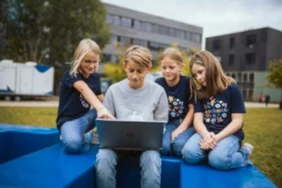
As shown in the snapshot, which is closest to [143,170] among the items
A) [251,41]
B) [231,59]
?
[251,41]

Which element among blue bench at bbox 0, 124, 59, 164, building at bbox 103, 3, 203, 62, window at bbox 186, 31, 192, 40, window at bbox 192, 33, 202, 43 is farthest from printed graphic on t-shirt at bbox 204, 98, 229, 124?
window at bbox 192, 33, 202, 43

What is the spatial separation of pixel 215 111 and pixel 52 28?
64.2ft

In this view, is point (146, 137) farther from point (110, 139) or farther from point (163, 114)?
point (163, 114)

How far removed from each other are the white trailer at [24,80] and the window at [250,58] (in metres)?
28.6

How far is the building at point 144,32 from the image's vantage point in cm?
3500

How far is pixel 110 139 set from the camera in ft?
7.29

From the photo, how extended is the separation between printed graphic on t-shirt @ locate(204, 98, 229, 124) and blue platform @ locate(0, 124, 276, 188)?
0.47 metres

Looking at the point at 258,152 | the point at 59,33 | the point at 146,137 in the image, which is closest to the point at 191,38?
the point at 59,33

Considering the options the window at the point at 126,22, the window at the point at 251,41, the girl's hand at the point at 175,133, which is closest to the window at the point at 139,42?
the window at the point at 126,22

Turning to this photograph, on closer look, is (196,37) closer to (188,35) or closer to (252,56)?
(188,35)

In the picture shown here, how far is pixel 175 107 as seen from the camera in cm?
303

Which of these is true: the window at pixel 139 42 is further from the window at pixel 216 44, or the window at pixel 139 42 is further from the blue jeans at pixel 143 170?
the blue jeans at pixel 143 170

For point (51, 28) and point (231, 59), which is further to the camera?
point (231, 59)

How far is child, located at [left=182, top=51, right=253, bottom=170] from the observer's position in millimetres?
2363
